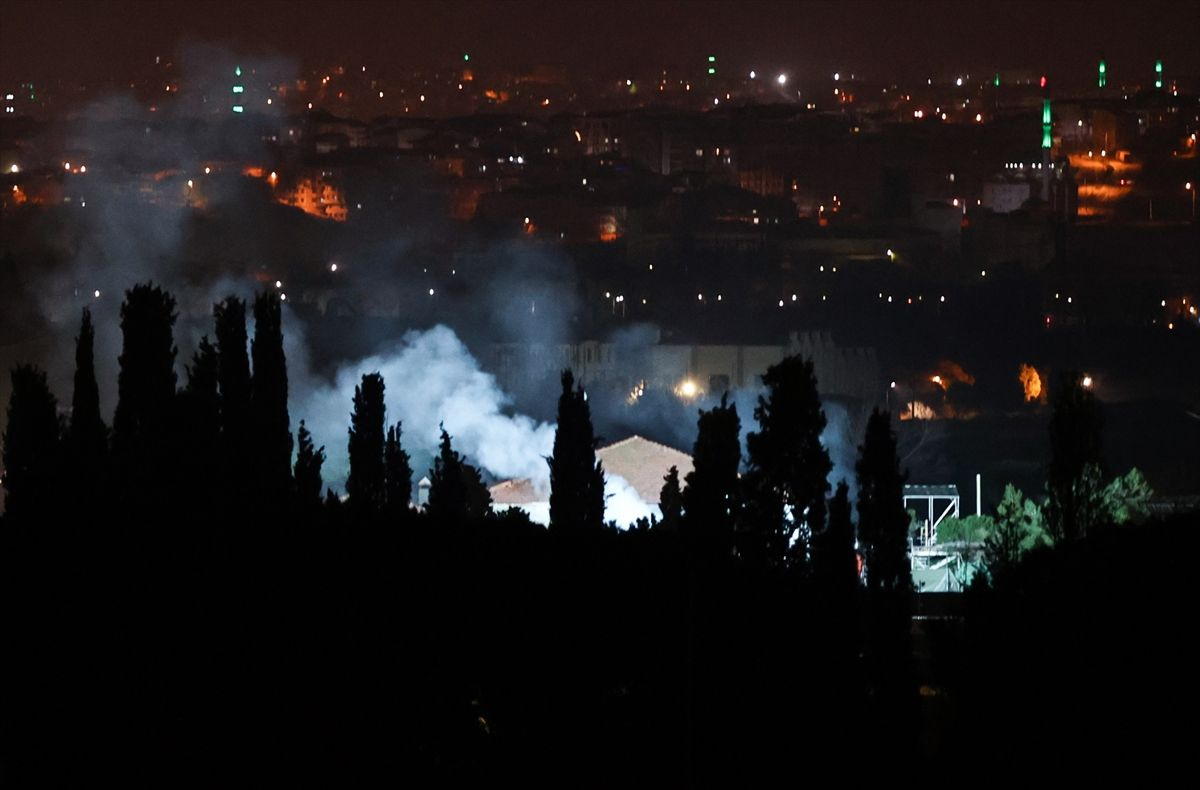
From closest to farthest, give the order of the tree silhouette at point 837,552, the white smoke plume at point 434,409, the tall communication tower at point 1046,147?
the tree silhouette at point 837,552
the white smoke plume at point 434,409
the tall communication tower at point 1046,147

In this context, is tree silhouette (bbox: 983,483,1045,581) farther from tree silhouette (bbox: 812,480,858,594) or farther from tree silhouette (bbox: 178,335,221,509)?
tree silhouette (bbox: 178,335,221,509)

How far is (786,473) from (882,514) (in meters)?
0.41

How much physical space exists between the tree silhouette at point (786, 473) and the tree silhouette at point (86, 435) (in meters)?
2.85

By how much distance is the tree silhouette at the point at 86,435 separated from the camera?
9336 millimetres

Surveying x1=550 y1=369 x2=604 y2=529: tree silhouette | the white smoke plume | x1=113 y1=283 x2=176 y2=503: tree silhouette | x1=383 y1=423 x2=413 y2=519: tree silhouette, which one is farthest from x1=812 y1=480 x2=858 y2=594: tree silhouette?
the white smoke plume

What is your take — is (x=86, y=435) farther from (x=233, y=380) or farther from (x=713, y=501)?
(x=713, y=501)

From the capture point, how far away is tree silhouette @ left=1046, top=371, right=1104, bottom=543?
32.3ft

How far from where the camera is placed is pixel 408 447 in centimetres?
1906

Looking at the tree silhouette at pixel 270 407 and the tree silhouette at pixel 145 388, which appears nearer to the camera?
the tree silhouette at pixel 145 388

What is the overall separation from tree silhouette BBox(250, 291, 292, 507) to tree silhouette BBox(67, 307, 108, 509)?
2.38 ft

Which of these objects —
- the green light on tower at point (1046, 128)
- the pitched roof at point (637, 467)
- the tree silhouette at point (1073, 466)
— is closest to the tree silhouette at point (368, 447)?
the pitched roof at point (637, 467)

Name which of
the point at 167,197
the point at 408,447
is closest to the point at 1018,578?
the point at 408,447

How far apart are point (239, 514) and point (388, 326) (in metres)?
17.1

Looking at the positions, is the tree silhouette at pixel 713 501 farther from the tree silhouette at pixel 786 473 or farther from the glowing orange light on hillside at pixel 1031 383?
the glowing orange light on hillside at pixel 1031 383
